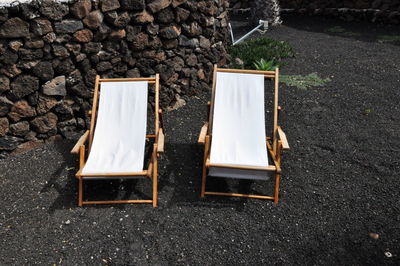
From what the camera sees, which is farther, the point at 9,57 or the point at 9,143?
the point at 9,143

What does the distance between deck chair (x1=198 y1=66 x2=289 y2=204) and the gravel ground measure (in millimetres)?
255

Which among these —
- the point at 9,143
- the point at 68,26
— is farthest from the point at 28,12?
the point at 9,143

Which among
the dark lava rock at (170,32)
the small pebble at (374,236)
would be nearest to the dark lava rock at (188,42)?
the dark lava rock at (170,32)

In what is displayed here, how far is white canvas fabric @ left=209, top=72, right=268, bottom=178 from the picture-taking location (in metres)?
3.29

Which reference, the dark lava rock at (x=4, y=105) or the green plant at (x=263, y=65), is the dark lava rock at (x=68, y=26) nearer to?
the dark lava rock at (x=4, y=105)

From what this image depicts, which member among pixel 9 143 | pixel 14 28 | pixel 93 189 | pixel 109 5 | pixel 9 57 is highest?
pixel 109 5

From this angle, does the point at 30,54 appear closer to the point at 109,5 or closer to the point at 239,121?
the point at 109,5

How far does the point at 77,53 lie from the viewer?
3840 mm

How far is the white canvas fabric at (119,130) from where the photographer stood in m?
3.21

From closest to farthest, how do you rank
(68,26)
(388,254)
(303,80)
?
(388,254), (68,26), (303,80)

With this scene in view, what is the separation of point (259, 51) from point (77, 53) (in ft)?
11.5

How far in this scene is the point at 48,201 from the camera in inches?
127

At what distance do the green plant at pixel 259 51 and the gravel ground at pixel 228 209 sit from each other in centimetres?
175

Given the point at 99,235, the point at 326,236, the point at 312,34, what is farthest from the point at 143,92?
the point at 312,34
